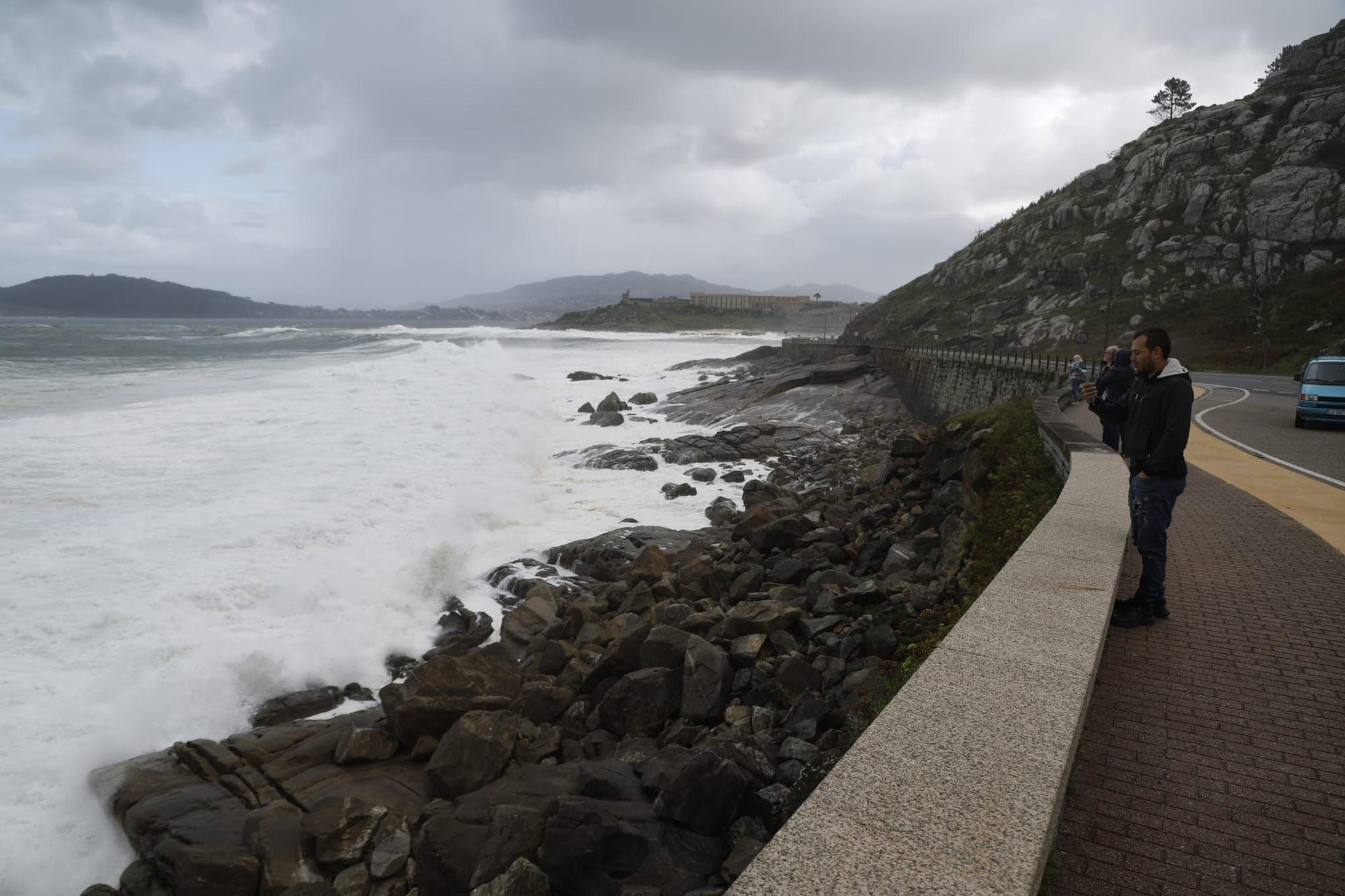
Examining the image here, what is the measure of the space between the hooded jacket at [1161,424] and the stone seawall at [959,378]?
1822cm

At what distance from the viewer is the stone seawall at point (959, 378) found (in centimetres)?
2553

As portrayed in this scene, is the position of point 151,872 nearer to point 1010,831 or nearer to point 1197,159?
point 1010,831

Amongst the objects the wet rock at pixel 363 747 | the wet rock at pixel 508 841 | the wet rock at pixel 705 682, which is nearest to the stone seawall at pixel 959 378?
the wet rock at pixel 705 682

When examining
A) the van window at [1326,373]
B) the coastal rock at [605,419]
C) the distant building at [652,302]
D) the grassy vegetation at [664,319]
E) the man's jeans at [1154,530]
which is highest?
the distant building at [652,302]

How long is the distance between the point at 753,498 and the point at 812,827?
13731mm

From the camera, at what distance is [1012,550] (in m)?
7.34

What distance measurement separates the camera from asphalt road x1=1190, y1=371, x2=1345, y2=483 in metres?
11.3

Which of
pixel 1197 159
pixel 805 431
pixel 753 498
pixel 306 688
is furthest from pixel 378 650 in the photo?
pixel 1197 159

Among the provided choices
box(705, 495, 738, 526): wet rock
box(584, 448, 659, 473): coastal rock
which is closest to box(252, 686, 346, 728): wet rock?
box(705, 495, 738, 526): wet rock

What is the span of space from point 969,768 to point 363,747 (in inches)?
243

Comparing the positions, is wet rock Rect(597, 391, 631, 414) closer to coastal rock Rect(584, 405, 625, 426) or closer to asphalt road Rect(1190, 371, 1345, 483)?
coastal rock Rect(584, 405, 625, 426)

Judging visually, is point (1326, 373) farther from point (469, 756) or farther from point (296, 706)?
point (296, 706)

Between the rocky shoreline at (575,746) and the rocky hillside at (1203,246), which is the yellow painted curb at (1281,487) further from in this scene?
the rocky hillside at (1203,246)

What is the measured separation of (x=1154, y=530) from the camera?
16.4ft
